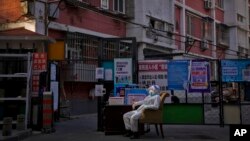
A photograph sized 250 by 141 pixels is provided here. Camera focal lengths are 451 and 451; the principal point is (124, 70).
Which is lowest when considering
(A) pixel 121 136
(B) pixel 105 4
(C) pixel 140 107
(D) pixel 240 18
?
(A) pixel 121 136

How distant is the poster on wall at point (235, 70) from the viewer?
48.8 ft

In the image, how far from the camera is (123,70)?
14594mm

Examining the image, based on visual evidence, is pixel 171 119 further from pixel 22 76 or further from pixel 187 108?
pixel 22 76

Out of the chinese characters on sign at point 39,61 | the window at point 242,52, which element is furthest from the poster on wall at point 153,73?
the window at point 242,52

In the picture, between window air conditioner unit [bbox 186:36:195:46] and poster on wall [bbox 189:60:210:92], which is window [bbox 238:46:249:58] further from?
poster on wall [bbox 189:60:210:92]

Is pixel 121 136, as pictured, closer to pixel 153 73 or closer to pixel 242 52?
pixel 153 73

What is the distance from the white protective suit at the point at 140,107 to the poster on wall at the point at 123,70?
1435mm

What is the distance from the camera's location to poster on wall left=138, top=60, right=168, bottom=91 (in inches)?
583

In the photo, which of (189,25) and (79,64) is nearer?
(79,64)

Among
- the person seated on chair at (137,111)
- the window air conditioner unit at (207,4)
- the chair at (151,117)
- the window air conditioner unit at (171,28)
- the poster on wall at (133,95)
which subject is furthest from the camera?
the window air conditioner unit at (207,4)

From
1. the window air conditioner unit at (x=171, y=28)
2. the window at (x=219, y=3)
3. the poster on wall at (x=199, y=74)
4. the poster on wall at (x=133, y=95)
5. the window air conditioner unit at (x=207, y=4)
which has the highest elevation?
the window at (x=219, y=3)

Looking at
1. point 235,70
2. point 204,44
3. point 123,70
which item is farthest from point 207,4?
point 123,70

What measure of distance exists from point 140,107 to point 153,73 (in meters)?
2.17

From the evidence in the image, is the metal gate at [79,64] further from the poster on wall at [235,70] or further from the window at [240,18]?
the window at [240,18]
